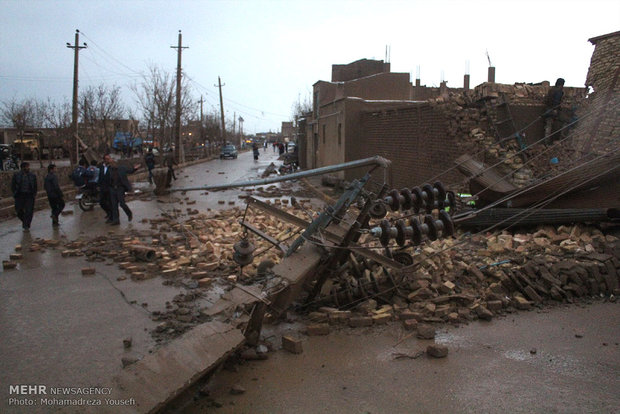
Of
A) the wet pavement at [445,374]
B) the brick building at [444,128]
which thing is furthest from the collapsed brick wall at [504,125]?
the wet pavement at [445,374]

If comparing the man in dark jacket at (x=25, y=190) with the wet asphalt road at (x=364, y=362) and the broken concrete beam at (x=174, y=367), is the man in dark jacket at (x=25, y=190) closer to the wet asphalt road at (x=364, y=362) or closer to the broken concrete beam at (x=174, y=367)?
the wet asphalt road at (x=364, y=362)

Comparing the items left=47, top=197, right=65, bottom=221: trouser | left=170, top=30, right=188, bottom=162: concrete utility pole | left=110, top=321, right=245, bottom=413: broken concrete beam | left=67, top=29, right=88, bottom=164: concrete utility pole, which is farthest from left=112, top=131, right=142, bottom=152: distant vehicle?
left=110, top=321, right=245, bottom=413: broken concrete beam

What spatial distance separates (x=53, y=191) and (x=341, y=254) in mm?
9328

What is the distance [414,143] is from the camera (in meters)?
15.3

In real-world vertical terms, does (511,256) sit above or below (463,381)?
above

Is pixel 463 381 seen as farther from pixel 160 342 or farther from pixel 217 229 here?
pixel 217 229

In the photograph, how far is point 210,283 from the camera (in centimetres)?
754

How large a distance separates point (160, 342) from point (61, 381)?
1124mm

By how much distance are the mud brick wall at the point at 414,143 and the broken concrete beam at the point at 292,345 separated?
7.86 meters

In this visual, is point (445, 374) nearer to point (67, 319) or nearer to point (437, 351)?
point (437, 351)

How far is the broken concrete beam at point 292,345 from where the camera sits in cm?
518

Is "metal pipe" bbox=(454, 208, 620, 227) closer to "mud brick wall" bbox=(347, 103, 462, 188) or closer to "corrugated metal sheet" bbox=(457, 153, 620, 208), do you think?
"corrugated metal sheet" bbox=(457, 153, 620, 208)

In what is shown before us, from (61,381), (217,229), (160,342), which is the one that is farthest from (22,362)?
(217,229)

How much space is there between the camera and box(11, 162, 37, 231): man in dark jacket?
11.6 metres
